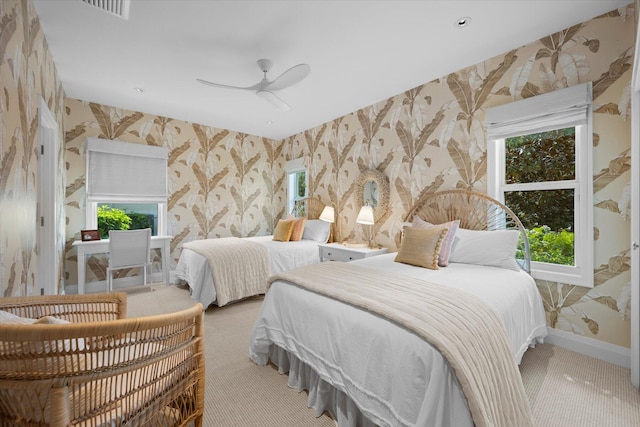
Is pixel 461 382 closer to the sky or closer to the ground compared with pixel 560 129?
closer to the ground

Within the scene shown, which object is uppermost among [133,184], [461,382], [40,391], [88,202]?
[133,184]

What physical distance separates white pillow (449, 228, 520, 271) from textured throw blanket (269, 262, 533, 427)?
97cm

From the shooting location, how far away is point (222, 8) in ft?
6.76

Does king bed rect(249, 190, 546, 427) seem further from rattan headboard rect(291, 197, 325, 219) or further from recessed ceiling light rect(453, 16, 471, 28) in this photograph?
rattan headboard rect(291, 197, 325, 219)

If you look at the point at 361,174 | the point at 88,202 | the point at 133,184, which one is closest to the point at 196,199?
the point at 133,184

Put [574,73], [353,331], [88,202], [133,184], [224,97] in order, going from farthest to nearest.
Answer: [133,184]
[88,202]
[224,97]
[574,73]
[353,331]

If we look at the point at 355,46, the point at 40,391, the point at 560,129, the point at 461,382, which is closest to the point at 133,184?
the point at 355,46

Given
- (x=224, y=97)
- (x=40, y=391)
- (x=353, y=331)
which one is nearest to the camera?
(x=40, y=391)

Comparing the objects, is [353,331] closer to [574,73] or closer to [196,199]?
[574,73]

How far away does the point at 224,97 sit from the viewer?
144 inches

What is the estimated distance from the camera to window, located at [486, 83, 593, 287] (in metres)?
2.25

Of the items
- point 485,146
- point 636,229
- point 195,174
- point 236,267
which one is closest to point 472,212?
point 485,146

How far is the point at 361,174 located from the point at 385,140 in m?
0.56

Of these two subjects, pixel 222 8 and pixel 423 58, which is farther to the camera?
pixel 423 58
